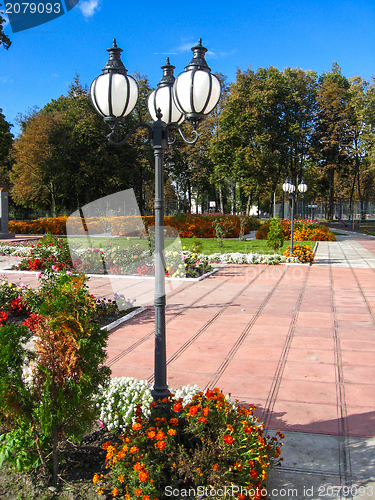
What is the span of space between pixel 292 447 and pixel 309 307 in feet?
15.1

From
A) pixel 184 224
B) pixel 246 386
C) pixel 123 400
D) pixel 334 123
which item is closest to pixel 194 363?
pixel 246 386

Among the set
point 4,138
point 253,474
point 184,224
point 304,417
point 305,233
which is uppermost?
point 4,138

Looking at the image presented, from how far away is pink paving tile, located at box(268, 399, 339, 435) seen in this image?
323 cm

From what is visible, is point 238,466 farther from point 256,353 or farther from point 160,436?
point 256,353

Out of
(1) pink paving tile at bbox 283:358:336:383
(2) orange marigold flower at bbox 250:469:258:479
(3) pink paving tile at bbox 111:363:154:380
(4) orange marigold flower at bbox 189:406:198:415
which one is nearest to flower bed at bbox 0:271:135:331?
(3) pink paving tile at bbox 111:363:154:380

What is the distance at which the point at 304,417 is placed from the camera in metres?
3.41

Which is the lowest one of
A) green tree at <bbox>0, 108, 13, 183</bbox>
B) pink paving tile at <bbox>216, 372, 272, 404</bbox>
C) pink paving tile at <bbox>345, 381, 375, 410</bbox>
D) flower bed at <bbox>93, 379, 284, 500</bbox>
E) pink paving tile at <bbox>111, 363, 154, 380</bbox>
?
pink paving tile at <bbox>345, 381, 375, 410</bbox>

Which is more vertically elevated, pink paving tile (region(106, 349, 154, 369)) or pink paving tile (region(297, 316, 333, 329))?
pink paving tile (region(297, 316, 333, 329))

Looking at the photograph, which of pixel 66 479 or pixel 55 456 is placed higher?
pixel 55 456

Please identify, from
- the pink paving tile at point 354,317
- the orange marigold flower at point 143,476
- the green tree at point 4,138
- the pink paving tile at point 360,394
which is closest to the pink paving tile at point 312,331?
the pink paving tile at point 354,317

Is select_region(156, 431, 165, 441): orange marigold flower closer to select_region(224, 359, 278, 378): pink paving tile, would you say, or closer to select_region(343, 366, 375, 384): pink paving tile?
select_region(224, 359, 278, 378): pink paving tile

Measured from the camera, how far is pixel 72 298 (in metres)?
2.54

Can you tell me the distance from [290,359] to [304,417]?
54.3 inches

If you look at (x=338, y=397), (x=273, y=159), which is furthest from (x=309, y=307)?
(x=273, y=159)
